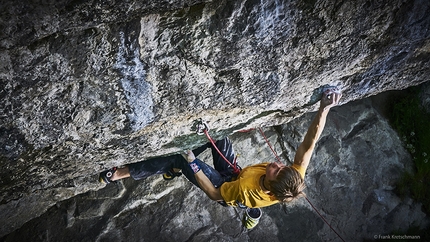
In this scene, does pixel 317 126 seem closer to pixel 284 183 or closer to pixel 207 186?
pixel 284 183

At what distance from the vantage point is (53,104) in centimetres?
264

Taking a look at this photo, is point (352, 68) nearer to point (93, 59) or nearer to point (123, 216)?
point (93, 59)

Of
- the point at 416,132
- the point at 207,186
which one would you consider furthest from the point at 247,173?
the point at 416,132

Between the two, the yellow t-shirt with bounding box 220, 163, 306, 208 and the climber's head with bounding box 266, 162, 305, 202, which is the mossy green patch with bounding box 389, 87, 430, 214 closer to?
the yellow t-shirt with bounding box 220, 163, 306, 208

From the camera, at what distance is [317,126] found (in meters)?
3.48

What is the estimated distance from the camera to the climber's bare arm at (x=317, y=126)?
11.4 ft

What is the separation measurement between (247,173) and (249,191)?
257mm

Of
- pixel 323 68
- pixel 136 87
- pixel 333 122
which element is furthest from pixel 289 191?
pixel 333 122

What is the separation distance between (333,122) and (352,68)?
115 inches

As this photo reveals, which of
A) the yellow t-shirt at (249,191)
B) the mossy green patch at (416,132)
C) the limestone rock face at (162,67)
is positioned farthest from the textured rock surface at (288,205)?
the yellow t-shirt at (249,191)

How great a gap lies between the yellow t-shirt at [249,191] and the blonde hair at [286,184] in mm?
201

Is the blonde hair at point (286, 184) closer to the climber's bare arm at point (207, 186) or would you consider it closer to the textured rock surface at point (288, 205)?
the climber's bare arm at point (207, 186)

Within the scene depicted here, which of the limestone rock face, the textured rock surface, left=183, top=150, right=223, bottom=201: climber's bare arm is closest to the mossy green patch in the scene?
the textured rock surface

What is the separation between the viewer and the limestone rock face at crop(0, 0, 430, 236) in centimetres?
A: 227
